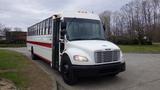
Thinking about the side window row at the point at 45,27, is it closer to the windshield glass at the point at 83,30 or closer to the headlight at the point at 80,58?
the windshield glass at the point at 83,30

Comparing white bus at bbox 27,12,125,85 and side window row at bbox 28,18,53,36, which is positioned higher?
side window row at bbox 28,18,53,36

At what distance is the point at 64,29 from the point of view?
9469 mm

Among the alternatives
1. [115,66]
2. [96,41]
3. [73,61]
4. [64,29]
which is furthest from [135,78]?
[64,29]

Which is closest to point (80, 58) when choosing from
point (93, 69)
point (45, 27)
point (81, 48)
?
point (81, 48)

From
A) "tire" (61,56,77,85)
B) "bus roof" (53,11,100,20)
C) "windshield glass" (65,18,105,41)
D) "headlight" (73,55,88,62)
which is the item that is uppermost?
"bus roof" (53,11,100,20)

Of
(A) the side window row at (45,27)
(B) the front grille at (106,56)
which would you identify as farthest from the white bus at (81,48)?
(A) the side window row at (45,27)

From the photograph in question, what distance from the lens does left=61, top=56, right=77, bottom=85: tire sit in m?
8.35

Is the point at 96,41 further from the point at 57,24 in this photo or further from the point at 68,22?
the point at 57,24

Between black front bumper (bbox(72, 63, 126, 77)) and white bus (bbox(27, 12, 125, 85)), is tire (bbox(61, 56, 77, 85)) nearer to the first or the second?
white bus (bbox(27, 12, 125, 85))

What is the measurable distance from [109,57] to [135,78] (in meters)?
1.83

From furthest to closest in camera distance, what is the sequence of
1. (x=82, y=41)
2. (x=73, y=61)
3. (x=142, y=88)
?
(x=82, y=41) → (x=73, y=61) → (x=142, y=88)

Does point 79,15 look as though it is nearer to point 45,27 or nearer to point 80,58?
point 80,58

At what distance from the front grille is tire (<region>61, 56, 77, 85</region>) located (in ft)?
3.38

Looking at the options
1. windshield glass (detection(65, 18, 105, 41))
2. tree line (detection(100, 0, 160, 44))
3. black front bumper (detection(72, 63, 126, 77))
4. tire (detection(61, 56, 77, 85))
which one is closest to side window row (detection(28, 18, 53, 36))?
windshield glass (detection(65, 18, 105, 41))
